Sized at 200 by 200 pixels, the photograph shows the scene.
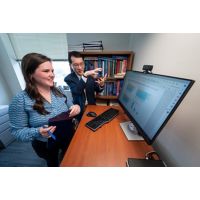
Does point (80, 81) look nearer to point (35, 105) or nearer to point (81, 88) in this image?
point (81, 88)

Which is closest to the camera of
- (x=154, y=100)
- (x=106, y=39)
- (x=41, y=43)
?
(x=154, y=100)

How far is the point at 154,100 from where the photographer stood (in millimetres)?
535

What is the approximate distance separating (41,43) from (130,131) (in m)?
2.16

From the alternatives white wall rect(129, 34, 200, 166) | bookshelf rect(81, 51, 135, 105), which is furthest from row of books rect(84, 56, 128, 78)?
white wall rect(129, 34, 200, 166)

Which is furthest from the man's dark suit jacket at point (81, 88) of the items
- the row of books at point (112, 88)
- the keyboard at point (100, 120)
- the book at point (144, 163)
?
the book at point (144, 163)

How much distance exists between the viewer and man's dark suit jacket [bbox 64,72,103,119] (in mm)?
1317

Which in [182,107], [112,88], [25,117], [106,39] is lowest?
[112,88]

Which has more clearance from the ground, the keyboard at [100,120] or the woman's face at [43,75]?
the woman's face at [43,75]

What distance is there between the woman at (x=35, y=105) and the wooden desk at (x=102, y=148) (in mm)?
213

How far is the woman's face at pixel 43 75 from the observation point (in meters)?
0.79

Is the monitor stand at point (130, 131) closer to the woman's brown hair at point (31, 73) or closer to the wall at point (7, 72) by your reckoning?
the woman's brown hair at point (31, 73)

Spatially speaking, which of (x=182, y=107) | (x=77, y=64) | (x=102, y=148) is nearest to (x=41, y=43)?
(x=77, y=64)

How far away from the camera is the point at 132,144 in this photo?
0.72 metres

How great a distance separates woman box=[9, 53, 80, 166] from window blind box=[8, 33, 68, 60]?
4.24 feet
